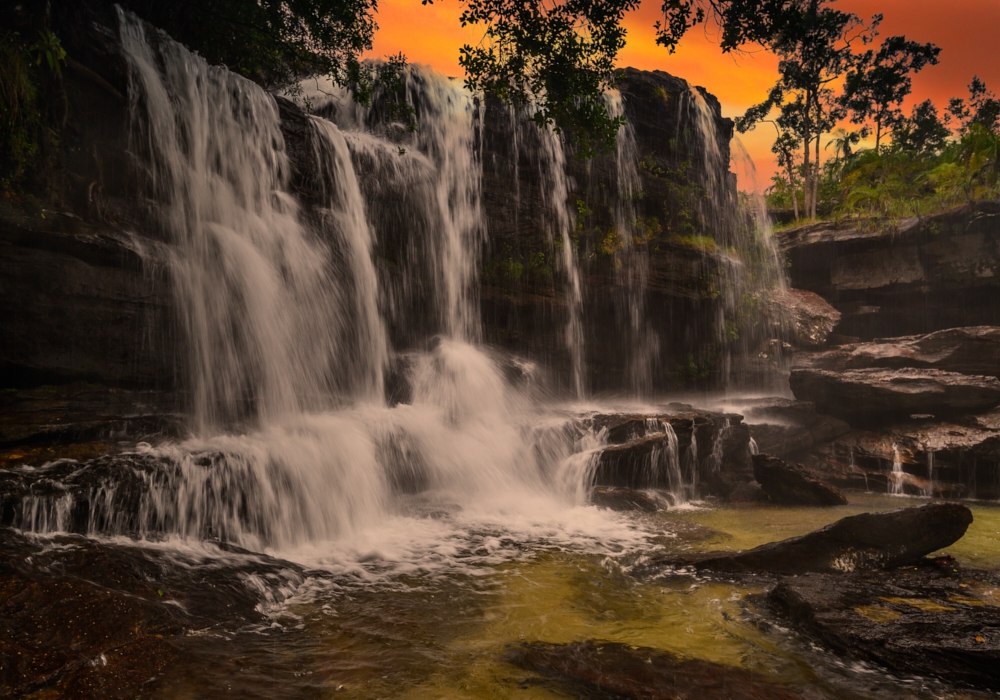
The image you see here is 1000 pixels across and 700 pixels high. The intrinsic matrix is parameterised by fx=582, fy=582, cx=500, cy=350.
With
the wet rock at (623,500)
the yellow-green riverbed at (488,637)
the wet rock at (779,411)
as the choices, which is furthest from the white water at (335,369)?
the wet rock at (779,411)

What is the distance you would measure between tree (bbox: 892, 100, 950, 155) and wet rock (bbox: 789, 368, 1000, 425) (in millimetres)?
22442

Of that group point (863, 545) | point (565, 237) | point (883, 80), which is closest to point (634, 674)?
point (863, 545)

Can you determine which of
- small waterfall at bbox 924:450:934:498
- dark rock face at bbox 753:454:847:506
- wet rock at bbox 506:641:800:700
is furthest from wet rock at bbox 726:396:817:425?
wet rock at bbox 506:641:800:700

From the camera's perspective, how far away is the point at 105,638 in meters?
3.99

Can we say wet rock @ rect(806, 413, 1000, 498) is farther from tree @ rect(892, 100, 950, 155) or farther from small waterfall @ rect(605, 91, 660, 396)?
tree @ rect(892, 100, 950, 155)

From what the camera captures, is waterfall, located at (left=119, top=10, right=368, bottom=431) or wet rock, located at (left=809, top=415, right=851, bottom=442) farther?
wet rock, located at (left=809, top=415, right=851, bottom=442)

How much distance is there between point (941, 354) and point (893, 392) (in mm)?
2078

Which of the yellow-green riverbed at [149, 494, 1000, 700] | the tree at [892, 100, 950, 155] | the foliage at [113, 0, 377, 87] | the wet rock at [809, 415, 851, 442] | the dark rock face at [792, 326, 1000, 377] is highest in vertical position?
the tree at [892, 100, 950, 155]

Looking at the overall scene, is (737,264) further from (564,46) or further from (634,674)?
(634,674)

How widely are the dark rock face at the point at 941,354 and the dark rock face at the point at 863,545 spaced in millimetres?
9421

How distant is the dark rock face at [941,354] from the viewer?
1373 centimetres

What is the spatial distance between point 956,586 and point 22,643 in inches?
295

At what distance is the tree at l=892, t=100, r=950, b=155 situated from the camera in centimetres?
2991

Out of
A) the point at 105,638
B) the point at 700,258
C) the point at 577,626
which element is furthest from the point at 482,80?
the point at 700,258
